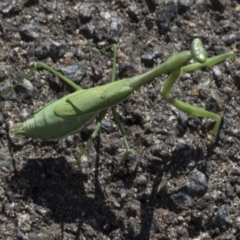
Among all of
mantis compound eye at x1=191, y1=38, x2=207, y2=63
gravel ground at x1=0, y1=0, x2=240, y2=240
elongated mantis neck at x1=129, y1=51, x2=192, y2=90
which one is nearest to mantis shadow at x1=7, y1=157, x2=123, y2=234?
gravel ground at x1=0, y1=0, x2=240, y2=240

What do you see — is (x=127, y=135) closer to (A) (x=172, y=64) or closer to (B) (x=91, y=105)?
(B) (x=91, y=105)

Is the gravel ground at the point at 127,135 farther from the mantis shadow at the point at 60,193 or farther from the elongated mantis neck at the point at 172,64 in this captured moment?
the elongated mantis neck at the point at 172,64

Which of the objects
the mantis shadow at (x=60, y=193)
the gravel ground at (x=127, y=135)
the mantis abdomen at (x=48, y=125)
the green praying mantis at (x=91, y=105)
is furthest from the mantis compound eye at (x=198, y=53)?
the mantis shadow at (x=60, y=193)

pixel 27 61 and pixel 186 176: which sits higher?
pixel 27 61

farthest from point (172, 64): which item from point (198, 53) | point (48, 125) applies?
point (48, 125)

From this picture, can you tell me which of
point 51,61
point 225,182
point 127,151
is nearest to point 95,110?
point 127,151

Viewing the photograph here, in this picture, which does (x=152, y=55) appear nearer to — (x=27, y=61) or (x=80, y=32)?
(x=80, y=32)

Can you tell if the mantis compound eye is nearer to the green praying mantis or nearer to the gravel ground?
the green praying mantis
